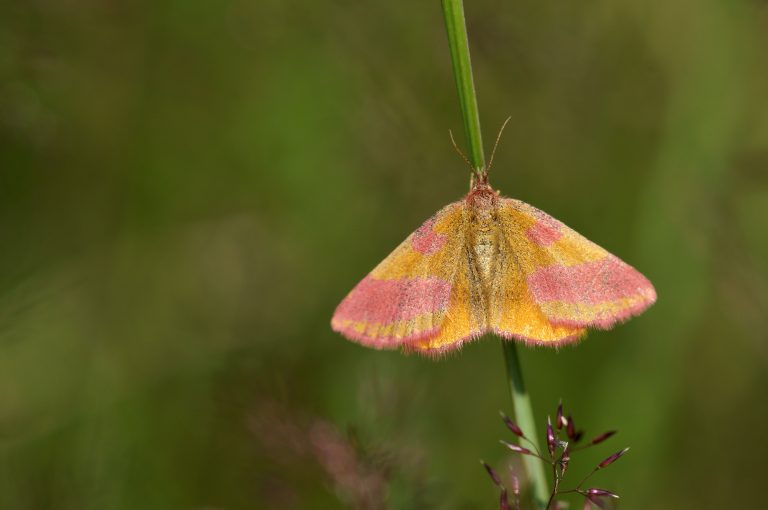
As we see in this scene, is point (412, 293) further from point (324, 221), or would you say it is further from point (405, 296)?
point (324, 221)

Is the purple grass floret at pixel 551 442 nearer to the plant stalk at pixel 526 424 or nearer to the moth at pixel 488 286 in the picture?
the plant stalk at pixel 526 424

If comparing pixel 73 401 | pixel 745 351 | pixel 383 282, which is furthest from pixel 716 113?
pixel 73 401

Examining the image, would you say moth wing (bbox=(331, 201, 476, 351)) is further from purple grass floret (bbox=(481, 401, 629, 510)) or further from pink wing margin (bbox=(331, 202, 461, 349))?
purple grass floret (bbox=(481, 401, 629, 510))

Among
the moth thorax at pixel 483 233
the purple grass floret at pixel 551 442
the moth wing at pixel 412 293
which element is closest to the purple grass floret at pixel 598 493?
the purple grass floret at pixel 551 442

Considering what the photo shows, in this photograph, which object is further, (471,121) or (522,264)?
(522,264)

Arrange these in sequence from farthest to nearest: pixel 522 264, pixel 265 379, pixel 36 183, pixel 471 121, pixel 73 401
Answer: pixel 36 183, pixel 73 401, pixel 265 379, pixel 522 264, pixel 471 121

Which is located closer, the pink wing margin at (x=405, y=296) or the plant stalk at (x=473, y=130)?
the plant stalk at (x=473, y=130)

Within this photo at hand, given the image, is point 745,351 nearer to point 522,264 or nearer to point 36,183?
point 522,264

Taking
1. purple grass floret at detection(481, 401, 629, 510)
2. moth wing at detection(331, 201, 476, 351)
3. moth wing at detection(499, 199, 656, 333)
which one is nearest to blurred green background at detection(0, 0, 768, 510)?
moth wing at detection(331, 201, 476, 351)
